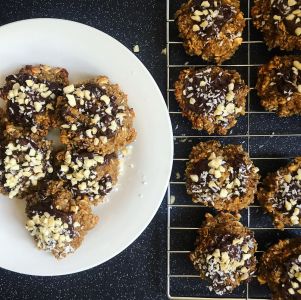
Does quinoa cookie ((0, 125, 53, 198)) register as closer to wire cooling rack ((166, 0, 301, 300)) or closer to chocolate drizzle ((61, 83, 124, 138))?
chocolate drizzle ((61, 83, 124, 138))

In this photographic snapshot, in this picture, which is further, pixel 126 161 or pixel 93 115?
pixel 126 161

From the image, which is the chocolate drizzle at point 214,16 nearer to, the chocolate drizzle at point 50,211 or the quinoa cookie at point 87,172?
the quinoa cookie at point 87,172

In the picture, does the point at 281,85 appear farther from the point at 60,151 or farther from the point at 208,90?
the point at 60,151

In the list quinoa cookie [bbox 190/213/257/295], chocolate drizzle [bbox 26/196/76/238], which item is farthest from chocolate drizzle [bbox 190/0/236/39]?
chocolate drizzle [bbox 26/196/76/238]

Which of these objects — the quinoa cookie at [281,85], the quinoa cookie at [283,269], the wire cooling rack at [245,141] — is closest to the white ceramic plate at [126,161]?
the wire cooling rack at [245,141]

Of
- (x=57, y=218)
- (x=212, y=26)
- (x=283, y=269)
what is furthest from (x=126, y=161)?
(x=283, y=269)

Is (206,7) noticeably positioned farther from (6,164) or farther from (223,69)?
(6,164)
